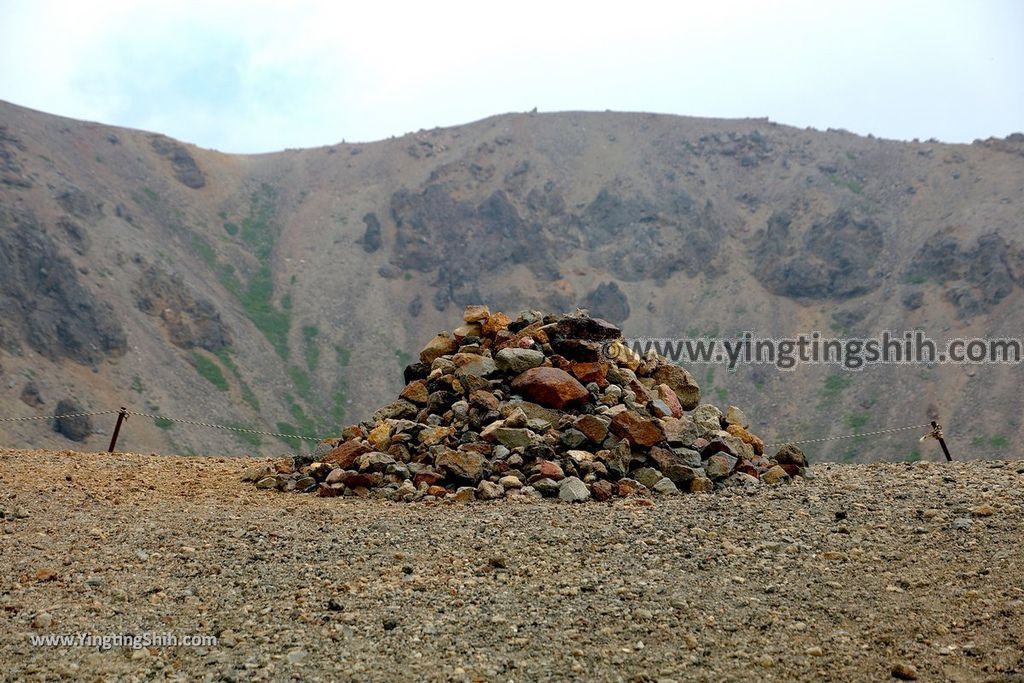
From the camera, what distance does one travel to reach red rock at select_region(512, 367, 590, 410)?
40.1 ft

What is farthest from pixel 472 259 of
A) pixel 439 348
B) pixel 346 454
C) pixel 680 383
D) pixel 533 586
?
pixel 533 586

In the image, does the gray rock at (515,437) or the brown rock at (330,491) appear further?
the gray rock at (515,437)

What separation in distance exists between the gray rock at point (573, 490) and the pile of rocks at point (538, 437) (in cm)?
2

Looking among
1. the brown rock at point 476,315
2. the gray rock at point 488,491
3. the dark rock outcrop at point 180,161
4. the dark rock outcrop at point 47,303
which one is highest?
the dark rock outcrop at point 180,161

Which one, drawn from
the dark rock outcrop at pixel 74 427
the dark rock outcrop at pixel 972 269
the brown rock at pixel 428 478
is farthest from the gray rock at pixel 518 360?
the dark rock outcrop at pixel 972 269

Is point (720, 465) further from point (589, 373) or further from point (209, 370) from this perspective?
point (209, 370)

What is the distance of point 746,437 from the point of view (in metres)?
12.7

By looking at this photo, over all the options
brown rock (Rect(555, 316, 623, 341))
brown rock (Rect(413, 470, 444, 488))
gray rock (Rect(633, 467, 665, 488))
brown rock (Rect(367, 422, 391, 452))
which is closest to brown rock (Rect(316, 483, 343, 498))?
brown rock (Rect(367, 422, 391, 452))

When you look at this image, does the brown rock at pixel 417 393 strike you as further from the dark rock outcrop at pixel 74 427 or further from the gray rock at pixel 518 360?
the dark rock outcrop at pixel 74 427

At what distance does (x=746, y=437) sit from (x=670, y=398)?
1.46 meters

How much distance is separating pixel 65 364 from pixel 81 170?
27885 millimetres

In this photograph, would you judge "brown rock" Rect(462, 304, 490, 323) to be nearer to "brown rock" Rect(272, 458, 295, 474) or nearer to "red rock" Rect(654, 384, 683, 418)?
"red rock" Rect(654, 384, 683, 418)

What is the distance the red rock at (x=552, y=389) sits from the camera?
12.2 metres

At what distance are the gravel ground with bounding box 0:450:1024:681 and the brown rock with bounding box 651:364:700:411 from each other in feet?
14.8
